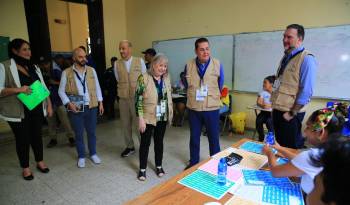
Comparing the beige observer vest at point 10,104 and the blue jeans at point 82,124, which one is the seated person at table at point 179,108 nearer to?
the blue jeans at point 82,124

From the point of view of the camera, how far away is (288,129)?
1970 mm

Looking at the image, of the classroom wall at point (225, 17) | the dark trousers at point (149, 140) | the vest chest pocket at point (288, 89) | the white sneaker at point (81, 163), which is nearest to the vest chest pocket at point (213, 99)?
the dark trousers at point (149, 140)

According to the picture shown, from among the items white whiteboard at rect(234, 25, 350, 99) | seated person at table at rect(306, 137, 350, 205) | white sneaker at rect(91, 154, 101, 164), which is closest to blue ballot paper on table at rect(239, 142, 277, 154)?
seated person at table at rect(306, 137, 350, 205)

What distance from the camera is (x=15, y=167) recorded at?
9.48ft

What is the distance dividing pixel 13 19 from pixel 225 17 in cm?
401

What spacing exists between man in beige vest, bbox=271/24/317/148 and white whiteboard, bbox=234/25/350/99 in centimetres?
177

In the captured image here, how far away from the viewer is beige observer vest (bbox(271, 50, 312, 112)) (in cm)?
189

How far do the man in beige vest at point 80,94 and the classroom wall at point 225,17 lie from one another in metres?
2.74

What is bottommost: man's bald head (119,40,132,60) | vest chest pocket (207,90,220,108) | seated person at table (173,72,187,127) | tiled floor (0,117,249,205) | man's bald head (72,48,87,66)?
tiled floor (0,117,249,205)

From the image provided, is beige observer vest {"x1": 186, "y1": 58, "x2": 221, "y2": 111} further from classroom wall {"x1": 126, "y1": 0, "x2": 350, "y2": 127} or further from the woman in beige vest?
classroom wall {"x1": 126, "y1": 0, "x2": 350, "y2": 127}

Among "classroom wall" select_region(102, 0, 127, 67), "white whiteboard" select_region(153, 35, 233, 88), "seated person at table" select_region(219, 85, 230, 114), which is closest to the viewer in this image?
"seated person at table" select_region(219, 85, 230, 114)

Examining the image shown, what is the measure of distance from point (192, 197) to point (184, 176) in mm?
207

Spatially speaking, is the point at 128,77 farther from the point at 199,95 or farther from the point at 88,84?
the point at 199,95

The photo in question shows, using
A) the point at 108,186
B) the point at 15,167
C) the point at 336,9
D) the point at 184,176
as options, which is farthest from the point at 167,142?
the point at 336,9
